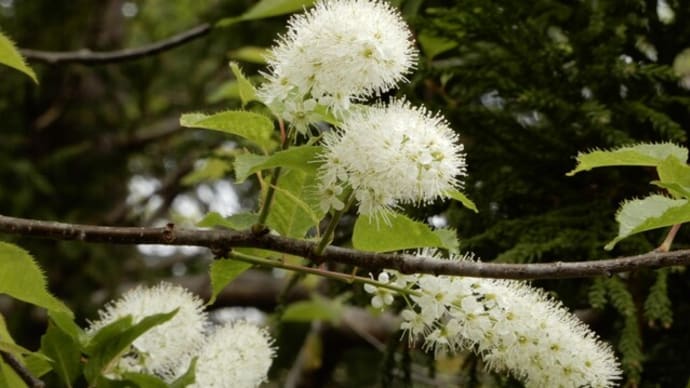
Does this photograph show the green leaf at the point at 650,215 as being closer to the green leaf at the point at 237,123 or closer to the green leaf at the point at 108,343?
the green leaf at the point at 237,123

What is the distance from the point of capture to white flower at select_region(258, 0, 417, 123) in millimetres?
921

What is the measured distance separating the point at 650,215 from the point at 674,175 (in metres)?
0.06

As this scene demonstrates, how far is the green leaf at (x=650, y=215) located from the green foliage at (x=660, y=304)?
1.16 ft

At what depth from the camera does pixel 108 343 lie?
105 centimetres

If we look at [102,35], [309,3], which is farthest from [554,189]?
[102,35]

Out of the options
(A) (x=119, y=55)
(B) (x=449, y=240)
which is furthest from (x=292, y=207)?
(A) (x=119, y=55)

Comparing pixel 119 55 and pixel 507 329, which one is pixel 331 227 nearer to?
pixel 507 329

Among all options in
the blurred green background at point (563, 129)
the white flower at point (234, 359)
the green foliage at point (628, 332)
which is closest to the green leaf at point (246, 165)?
the white flower at point (234, 359)

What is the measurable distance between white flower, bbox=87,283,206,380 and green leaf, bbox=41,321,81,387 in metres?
0.09

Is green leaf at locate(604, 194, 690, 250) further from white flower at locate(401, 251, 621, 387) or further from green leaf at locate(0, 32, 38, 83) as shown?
green leaf at locate(0, 32, 38, 83)

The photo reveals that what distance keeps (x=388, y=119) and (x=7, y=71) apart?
7.29ft

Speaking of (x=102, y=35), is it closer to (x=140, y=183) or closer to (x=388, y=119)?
(x=140, y=183)

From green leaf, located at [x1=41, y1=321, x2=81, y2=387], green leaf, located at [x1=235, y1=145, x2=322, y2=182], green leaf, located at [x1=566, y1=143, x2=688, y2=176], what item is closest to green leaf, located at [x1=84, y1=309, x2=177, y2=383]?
green leaf, located at [x1=41, y1=321, x2=81, y2=387]

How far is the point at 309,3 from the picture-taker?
1.41m
